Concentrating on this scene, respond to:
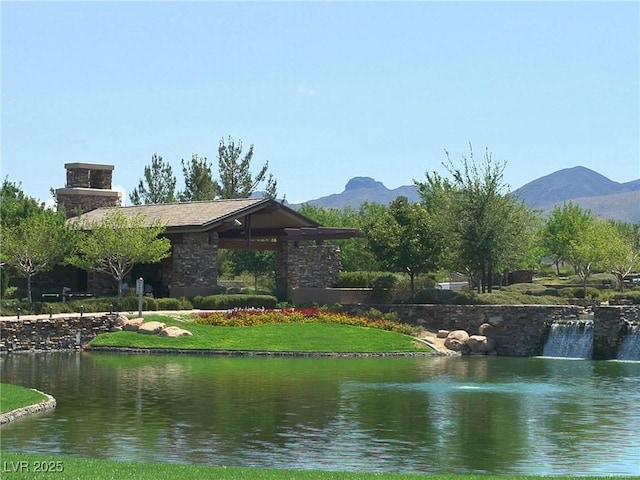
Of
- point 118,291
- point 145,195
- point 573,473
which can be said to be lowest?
point 573,473

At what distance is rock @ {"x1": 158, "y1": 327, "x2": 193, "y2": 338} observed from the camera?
4697 centimetres

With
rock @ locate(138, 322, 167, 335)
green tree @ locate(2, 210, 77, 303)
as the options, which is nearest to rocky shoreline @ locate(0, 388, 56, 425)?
rock @ locate(138, 322, 167, 335)

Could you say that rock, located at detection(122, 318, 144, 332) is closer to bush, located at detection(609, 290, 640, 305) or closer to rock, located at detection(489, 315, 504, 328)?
rock, located at detection(489, 315, 504, 328)

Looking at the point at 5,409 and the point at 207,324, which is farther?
the point at 207,324

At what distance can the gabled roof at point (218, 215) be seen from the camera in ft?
193

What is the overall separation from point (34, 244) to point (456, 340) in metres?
22.3

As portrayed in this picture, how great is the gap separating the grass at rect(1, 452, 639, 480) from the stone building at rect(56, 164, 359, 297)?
38332 millimetres

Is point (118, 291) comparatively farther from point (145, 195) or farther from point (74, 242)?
point (145, 195)

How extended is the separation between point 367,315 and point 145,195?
170ft

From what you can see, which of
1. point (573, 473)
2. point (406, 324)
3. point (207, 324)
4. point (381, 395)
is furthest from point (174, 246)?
point (573, 473)

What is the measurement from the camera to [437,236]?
62.1 metres

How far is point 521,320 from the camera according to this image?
168 feet

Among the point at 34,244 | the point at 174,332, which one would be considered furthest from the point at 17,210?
the point at 174,332

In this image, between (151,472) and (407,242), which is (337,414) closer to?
(151,472)
